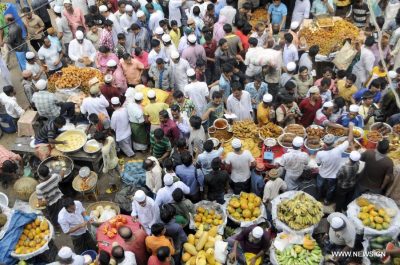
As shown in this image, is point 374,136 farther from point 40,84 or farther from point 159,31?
point 40,84

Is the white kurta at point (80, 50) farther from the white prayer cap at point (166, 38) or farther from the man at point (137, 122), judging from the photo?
the man at point (137, 122)

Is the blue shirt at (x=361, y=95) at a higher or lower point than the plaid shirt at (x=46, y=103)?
higher

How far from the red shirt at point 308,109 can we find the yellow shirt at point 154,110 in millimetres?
2837

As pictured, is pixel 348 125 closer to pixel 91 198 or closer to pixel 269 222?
pixel 269 222

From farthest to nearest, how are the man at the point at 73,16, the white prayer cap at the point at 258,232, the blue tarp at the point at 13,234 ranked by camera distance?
the man at the point at 73,16 < the blue tarp at the point at 13,234 < the white prayer cap at the point at 258,232

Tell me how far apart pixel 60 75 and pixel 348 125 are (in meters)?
6.75

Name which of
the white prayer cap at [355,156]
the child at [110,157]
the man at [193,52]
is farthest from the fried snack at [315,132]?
the child at [110,157]

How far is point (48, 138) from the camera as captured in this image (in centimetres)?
915

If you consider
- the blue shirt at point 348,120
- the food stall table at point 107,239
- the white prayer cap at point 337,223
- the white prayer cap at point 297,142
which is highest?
the white prayer cap at point 297,142

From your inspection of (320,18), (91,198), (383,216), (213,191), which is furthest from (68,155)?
(320,18)

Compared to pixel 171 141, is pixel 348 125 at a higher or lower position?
higher

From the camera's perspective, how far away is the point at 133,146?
10062 millimetres

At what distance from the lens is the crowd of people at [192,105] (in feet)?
23.9

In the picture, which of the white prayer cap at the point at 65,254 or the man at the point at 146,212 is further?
the man at the point at 146,212
